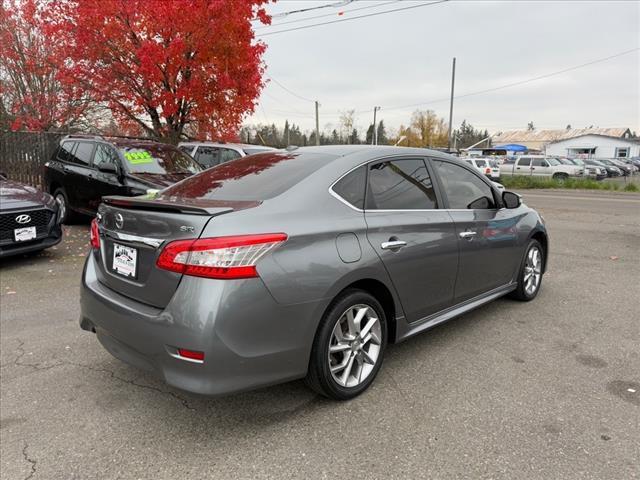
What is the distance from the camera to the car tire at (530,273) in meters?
4.73

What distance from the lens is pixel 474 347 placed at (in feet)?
12.4

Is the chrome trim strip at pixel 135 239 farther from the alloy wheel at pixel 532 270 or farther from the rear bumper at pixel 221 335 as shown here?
the alloy wheel at pixel 532 270

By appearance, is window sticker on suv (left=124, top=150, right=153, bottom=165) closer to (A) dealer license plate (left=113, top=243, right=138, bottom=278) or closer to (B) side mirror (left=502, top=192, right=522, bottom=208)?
(A) dealer license plate (left=113, top=243, right=138, bottom=278)

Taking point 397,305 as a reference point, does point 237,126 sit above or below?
above

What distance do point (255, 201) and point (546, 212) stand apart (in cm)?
1243

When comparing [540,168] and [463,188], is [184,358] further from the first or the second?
[540,168]

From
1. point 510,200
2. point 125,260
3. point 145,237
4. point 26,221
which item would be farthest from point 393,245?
point 26,221

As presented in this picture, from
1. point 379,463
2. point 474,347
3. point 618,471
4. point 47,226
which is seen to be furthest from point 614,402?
point 47,226

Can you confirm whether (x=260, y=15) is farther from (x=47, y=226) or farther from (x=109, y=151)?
(x=47, y=226)

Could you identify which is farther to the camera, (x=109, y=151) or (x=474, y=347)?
(x=109, y=151)

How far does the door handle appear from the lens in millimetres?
3014

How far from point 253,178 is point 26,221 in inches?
170

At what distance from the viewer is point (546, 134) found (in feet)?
281

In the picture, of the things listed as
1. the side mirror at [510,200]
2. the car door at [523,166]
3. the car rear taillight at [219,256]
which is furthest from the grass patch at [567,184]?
the car rear taillight at [219,256]
